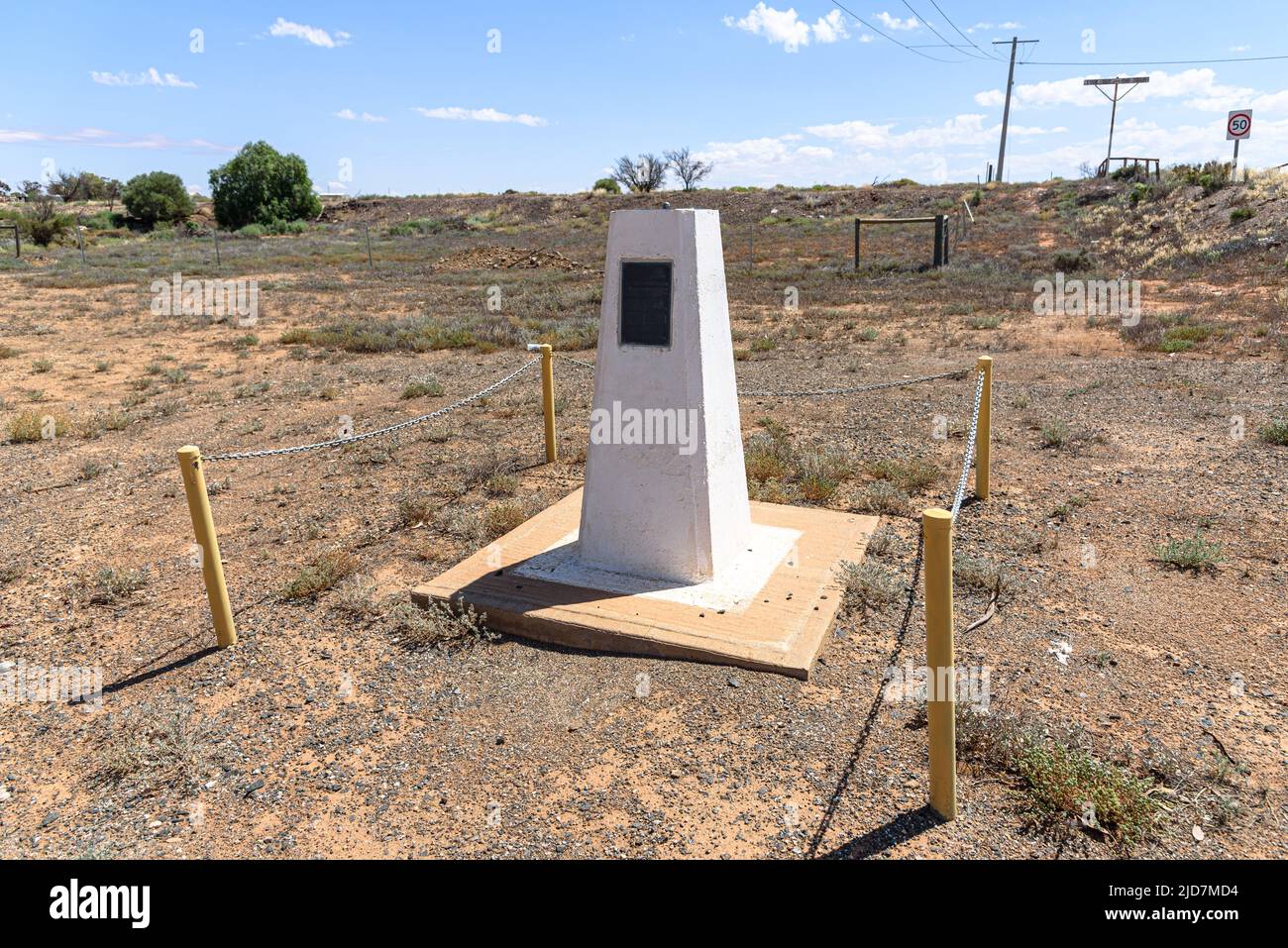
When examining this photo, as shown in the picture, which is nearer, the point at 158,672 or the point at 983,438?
the point at 158,672

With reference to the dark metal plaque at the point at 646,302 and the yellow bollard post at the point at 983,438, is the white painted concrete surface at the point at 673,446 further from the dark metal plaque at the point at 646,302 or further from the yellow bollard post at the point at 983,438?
the yellow bollard post at the point at 983,438

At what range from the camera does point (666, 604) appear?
14.5 ft

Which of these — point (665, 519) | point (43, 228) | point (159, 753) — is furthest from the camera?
point (43, 228)

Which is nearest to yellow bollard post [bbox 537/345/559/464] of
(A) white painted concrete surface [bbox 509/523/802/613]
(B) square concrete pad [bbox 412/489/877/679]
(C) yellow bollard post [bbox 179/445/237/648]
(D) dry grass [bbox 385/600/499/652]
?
(B) square concrete pad [bbox 412/489/877/679]

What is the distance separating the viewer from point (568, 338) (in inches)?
555

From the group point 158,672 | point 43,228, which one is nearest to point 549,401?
point 158,672

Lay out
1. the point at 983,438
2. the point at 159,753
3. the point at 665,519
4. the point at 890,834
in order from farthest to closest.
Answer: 1. the point at 983,438
2. the point at 665,519
3. the point at 159,753
4. the point at 890,834

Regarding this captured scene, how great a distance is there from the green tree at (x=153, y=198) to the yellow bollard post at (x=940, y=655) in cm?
5911

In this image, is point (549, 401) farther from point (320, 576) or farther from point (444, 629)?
point (444, 629)

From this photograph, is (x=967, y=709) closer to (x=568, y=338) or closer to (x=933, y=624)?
(x=933, y=624)

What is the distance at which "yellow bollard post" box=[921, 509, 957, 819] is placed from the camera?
2719mm

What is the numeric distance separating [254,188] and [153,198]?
6491 mm

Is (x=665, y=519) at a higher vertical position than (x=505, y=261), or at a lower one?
lower
